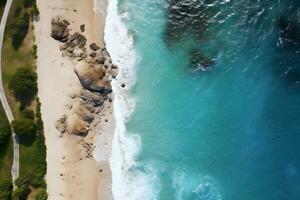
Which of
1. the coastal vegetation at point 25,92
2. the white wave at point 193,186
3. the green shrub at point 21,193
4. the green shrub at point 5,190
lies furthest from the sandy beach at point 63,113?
the white wave at point 193,186

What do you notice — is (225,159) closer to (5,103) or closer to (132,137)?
(132,137)

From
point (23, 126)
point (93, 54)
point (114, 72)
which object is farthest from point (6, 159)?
point (114, 72)

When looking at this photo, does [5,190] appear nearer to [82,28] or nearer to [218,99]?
[82,28]

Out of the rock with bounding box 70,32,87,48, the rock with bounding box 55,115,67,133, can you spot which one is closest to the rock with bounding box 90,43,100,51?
the rock with bounding box 70,32,87,48

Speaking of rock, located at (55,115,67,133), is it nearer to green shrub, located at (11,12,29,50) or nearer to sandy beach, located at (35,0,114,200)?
sandy beach, located at (35,0,114,200)

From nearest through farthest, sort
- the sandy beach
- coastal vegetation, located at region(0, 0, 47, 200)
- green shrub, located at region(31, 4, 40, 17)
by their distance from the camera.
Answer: coastal vegetation, located at region(0, 0, 47, 200), green shrub, located at region(31, 4, 40, 17), the sandy beach

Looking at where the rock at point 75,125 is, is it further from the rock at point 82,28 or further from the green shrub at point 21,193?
the rock at point 82,28

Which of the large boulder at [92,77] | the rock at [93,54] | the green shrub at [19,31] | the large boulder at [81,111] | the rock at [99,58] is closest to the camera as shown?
the green shrub at [19,31]
